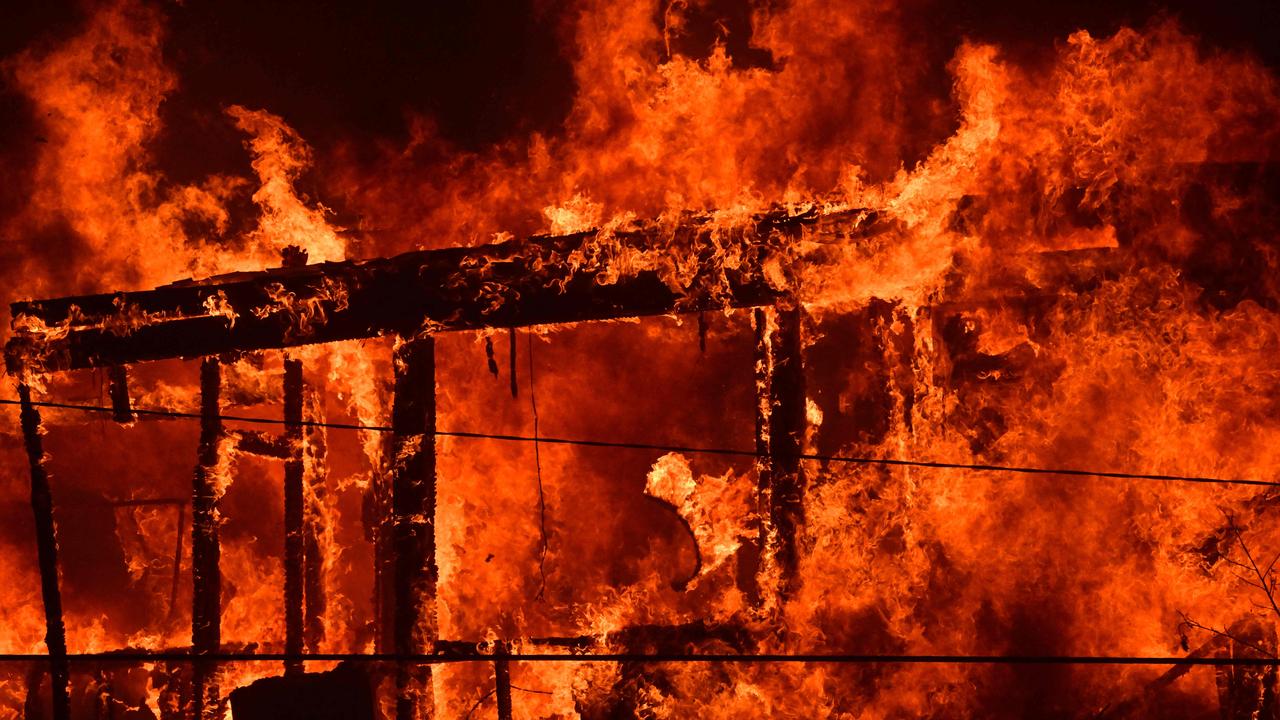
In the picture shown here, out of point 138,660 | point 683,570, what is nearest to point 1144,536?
point 683,570

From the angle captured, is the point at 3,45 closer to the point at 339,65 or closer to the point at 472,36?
the point at 339,65

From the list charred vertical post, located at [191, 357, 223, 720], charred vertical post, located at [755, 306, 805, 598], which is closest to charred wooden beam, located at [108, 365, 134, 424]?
charred vertical post, located at [191, 357, 223, 720]

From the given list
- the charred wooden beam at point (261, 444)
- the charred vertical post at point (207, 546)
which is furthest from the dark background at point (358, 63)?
the charred vertical post at point (207, 546)

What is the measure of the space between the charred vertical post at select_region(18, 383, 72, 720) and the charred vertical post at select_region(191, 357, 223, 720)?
958mm

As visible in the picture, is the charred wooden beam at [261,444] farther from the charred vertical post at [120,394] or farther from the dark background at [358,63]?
the dark background at [358,63]

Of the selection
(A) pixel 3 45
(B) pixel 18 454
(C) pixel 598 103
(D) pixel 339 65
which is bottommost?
(B) pixel 18 454

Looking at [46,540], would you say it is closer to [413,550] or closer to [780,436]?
[413,550]

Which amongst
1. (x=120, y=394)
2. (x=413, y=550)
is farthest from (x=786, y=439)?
(x=120, y=394)

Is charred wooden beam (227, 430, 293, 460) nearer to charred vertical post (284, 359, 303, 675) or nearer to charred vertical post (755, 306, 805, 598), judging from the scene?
charred vertical post (284, 359, 303, 675)

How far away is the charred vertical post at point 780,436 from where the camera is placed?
5.12 metres

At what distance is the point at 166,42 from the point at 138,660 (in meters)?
7.42

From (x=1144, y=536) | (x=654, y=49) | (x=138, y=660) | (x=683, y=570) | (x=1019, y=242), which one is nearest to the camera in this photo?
(x=1019, y=242)

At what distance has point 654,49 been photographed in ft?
30.1

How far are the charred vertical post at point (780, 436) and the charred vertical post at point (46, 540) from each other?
563 cm
